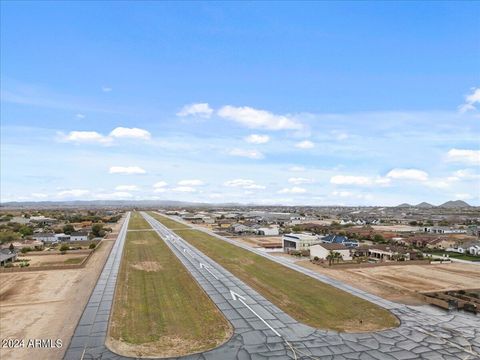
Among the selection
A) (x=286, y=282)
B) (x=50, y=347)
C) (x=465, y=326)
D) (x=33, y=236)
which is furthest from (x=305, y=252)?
(x=33, y=236)

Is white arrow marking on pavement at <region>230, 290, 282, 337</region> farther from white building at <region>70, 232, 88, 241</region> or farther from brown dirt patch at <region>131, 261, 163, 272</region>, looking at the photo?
white building at <region>70, 232, 88, 241</region>

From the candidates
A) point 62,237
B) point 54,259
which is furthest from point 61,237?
point 54,259

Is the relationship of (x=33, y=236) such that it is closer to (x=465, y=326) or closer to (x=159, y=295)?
(x=159, y=295)

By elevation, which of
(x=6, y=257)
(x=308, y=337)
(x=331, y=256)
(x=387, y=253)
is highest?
(x=331, y=256)

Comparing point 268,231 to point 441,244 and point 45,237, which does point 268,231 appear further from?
point 45,237

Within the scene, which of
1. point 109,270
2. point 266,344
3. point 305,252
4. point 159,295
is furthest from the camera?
point 305,252

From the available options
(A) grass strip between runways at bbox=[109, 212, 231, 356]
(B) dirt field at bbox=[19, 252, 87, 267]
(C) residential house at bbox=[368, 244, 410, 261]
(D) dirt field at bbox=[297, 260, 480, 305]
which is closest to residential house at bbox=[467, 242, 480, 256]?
(D) dirt field at bbox=[297, 260, 480, 305]

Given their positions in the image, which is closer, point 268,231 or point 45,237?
point 45,237
